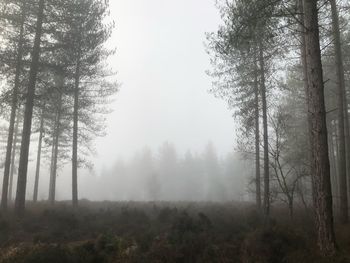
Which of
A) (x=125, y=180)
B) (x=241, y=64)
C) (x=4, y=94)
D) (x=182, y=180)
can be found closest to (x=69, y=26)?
(x=4, y=94)

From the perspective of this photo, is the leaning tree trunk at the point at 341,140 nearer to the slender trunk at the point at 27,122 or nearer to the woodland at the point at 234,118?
the woodland at the point at 234,118

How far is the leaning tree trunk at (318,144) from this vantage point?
7.41 meters

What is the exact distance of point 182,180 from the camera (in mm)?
68188

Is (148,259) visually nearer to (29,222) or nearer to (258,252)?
(258,252)

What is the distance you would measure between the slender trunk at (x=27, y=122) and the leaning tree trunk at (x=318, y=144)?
36.4 ft

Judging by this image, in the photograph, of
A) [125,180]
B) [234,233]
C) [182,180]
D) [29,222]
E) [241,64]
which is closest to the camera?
[234,233]

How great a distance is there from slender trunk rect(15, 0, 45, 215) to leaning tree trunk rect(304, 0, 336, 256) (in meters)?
11.1

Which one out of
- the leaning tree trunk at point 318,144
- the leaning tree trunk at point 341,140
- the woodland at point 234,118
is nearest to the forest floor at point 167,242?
the woodland at point 234,118

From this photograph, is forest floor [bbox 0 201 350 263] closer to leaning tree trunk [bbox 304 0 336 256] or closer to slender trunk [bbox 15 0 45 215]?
leaning tree trunk [bbox 304 0 336 256]

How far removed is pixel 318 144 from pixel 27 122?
11531mm

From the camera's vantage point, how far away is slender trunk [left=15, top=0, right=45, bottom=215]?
13.3 m

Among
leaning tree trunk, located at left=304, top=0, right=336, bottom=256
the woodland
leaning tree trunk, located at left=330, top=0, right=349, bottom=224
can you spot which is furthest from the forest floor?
leaning tree trunk, located at left=330, top=0, right=349, bottom=224

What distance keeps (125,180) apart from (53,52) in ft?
224

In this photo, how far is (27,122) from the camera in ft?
45.3
